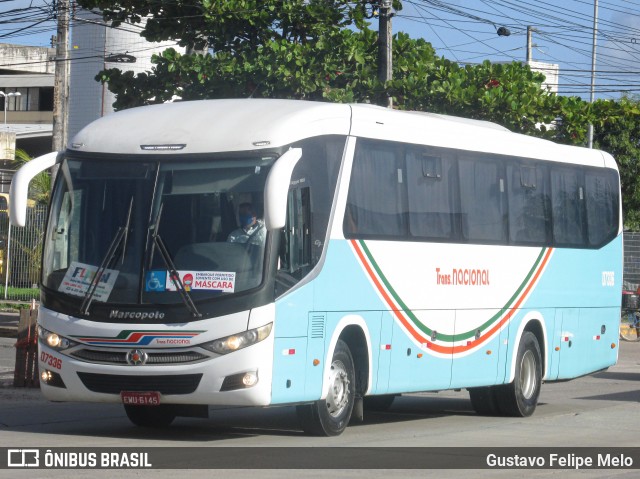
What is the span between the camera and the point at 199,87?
72.9ft

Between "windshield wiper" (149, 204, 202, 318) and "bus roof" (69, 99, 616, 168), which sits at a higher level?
"bus roof" (69, 99, 616, 168)

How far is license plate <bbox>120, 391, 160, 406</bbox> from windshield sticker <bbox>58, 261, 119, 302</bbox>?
3.05 ft

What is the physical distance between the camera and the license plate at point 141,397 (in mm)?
11828

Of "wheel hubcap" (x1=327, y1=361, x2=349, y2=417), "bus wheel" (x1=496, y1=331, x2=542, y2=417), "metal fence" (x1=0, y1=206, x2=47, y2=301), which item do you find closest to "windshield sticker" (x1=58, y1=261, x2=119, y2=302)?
"wheel hubcap" (x1=327, y1=361, x2=349, y2=417)

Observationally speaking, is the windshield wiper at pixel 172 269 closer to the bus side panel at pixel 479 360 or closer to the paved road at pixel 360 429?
the paved road at pixel 360 429

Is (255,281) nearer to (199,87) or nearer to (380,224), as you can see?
(380,224)

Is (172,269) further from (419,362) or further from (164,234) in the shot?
(419,362)

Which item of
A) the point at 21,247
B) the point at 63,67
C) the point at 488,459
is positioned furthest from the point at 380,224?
the point at 21,247

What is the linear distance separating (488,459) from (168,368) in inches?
120

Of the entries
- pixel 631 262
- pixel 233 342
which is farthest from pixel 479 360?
pixel 631 262

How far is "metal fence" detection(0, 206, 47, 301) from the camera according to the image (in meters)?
40.5

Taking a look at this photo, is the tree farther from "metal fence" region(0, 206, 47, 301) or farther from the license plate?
the license plate

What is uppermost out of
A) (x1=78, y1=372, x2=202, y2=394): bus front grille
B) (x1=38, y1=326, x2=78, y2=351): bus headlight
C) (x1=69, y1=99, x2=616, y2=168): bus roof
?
(x1=69, y1=99, x2=616, y2=168): bus roof

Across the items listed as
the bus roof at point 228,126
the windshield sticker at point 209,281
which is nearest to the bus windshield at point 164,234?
the windshield sticker at point 209,281
